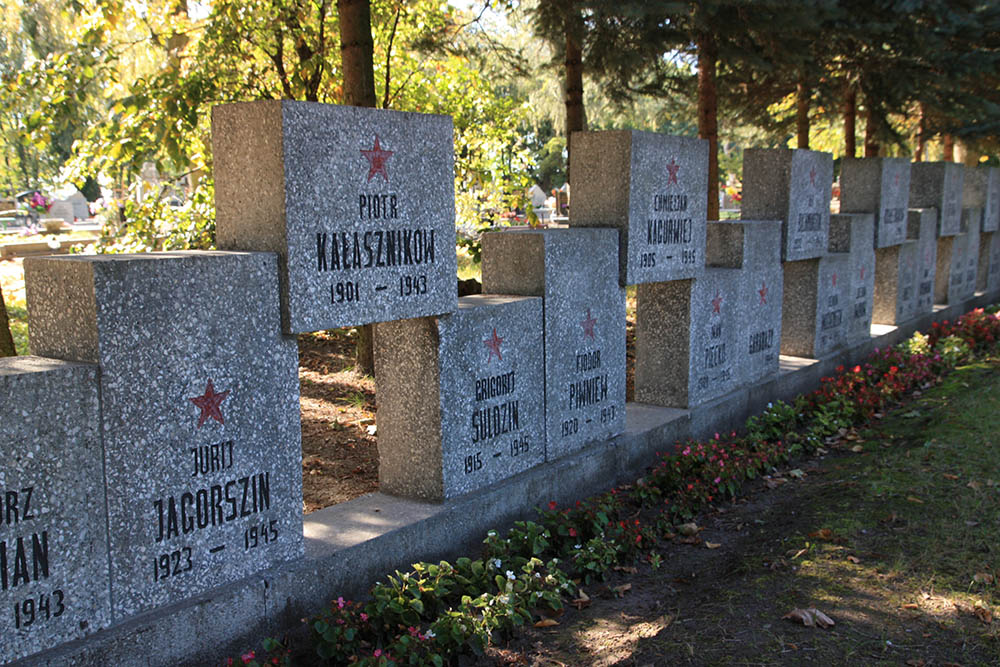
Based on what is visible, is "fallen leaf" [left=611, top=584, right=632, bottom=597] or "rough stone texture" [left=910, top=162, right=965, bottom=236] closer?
"fallen leaf" [left=611, top=584, right=632, bottom=597]

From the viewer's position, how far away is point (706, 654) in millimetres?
3613

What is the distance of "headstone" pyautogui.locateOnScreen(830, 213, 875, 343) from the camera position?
897cm

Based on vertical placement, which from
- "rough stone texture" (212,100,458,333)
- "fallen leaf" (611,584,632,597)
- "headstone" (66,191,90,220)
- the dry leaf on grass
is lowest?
"fallen leaf" (611,584,632,597)

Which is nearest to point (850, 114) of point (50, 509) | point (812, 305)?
point (812, 305)

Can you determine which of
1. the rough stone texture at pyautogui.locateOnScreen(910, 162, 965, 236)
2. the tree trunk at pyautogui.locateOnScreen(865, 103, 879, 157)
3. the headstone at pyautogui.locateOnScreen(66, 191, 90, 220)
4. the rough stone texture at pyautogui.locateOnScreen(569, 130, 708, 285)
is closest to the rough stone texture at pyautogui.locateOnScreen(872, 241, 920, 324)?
the rough stone texture at pyautogui.locateOnScreen(910, 162, 965, 236)

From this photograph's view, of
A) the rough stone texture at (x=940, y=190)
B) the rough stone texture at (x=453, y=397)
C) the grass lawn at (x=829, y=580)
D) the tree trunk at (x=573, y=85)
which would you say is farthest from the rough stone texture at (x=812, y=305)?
the rough stone texture at (x=453, y=397)

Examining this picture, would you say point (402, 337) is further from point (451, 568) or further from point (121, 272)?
point (121, 272)

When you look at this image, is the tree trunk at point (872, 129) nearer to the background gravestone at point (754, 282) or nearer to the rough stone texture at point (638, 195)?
the background gravestone at point (754, 282)

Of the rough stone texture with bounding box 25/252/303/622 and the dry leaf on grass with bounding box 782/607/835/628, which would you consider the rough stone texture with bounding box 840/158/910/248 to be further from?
the rough stone texture with bounding box 25/252/303/622

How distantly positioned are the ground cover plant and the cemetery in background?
0.24 meters

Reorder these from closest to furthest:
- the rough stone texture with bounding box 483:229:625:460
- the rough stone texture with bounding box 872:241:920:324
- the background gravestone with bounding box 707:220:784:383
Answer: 1. the rough stone texture with bounding box 483:229:625:460
2. the background gravestone with bounding box 707:220:784:383
3. the rough stone texture with bounding box 872:241:920:324

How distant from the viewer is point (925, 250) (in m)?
11.3

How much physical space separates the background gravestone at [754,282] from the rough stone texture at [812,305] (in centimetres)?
92

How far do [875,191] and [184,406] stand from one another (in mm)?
8544
